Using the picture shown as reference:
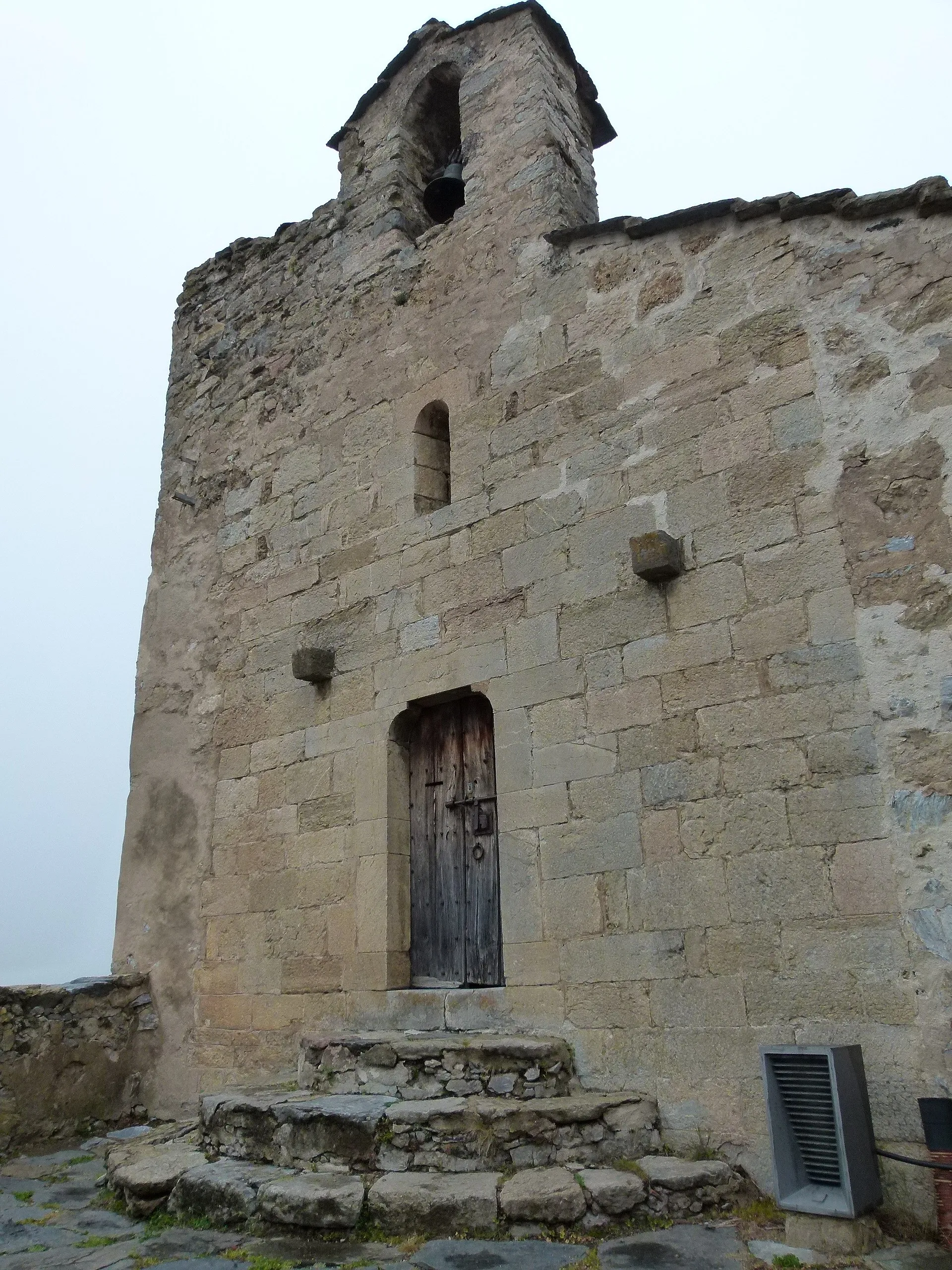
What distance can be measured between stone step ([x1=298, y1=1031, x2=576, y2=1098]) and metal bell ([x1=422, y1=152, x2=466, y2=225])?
5225 mm

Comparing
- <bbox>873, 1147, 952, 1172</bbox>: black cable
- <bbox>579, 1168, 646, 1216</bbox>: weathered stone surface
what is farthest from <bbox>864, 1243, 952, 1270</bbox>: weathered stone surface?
<bbox>579, 1168, 646, 1216</bbox>: weathered stone surface

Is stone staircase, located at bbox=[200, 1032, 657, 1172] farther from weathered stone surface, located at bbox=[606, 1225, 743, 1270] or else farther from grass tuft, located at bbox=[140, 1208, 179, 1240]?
weathered stone surface, located at bbox=[606, 1225, 743, 1270]

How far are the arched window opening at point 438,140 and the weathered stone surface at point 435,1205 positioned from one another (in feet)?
19.7

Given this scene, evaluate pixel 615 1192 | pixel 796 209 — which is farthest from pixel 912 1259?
pixel 796 209

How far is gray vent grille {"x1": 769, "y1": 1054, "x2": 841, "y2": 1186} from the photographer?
10.8 feet

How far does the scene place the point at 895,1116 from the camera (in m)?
3.47

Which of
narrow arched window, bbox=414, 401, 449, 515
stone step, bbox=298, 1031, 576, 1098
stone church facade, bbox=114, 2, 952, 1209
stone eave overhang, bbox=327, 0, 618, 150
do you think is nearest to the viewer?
stone church facade, bbox=114, 2, 952, 1209

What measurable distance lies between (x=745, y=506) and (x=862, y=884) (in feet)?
5.58

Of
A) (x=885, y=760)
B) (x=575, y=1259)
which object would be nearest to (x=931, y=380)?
(x=885, y=760)

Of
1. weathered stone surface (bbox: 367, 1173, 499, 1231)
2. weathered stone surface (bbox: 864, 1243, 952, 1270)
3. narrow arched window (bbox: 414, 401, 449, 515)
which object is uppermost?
narrow arched window (bbox: 414, 401, 449, 515)

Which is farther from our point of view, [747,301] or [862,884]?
[747,301]

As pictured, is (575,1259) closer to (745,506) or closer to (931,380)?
(745,506)

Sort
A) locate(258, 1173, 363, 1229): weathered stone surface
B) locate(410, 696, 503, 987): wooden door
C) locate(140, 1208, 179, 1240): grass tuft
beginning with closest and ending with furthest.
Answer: locate(258, 1173, 363, 1229): weathered stone surface → locate(140, 1208, 179, 1240): grass tuft → locate(410, 696, 503, 987): wooden door

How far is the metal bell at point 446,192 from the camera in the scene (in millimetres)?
6758
